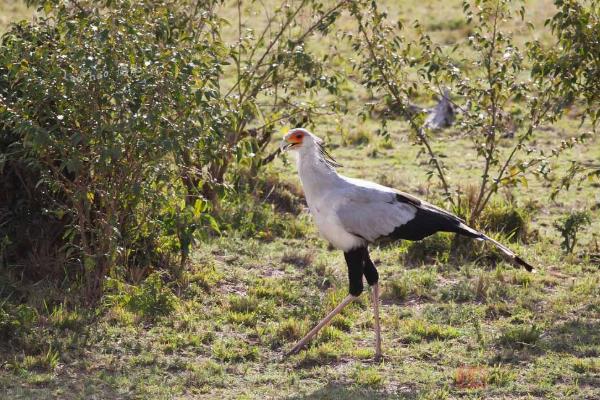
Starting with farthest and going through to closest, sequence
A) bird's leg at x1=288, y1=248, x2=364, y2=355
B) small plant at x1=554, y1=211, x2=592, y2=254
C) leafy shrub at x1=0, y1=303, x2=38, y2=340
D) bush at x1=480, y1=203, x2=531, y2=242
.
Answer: bush at x1=480, y1=203, x2=531, y2=242
small plant at x1=554, y1=211, x2=592, y2=254
bird's leg at x1=288, y1=248, x2=364, y2=355
leafy shrub at x1=0, y1=303, x2=38, y2=340

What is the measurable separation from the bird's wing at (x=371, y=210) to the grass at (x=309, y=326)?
2.38ft

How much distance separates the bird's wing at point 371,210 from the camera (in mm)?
6070

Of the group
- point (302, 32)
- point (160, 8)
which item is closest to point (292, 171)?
point (302, 32)

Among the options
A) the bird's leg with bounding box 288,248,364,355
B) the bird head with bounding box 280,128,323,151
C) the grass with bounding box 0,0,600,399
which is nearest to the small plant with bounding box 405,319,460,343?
the grass with bounding box 0,0,600,399

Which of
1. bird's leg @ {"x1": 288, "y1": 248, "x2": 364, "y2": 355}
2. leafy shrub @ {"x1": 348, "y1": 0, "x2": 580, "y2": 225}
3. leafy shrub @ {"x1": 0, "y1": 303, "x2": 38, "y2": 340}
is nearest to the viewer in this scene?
leafy shrub @ {"x1": 0, "y1": 303, "x2": 38, "y2": 340}

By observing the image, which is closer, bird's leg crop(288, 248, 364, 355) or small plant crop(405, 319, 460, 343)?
bird's leg crop(288, 248, 364, 355)

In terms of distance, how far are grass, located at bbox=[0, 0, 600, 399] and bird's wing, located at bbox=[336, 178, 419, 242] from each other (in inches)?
28.6

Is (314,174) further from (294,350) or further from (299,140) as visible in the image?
(294,350)

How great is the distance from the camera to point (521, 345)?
6.20m

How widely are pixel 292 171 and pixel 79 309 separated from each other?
385 centimetres

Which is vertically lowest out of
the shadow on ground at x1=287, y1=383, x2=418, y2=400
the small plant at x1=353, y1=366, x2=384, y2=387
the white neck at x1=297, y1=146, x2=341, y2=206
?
the shadow on ground at x1=287, y1=383, x2=418, y2=400

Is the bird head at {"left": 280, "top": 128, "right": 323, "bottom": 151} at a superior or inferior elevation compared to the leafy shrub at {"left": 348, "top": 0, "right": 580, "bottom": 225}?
inferior

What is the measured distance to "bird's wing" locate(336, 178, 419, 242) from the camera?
6070mm

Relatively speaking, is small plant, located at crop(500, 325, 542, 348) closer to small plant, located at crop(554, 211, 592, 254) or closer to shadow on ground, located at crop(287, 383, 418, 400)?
shadow on ground, located at crop(287, 383, 418, 400)
